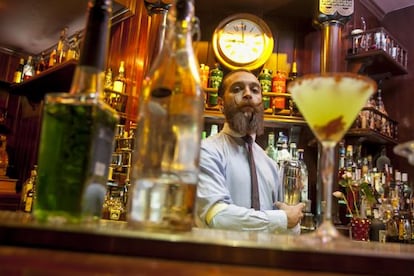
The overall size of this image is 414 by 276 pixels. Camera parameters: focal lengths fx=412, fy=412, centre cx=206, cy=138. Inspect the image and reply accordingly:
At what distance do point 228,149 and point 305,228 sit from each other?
30.7 inches

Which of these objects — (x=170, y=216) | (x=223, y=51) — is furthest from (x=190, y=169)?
(x=223, y=51)

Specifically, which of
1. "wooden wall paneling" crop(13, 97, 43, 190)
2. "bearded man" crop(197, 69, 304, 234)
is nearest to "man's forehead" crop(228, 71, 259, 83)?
"bearded man" crop(197, 69, 304, 234)

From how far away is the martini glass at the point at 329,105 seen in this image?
670 mm

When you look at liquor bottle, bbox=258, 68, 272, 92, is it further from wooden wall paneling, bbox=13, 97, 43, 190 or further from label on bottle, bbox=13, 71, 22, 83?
label on bottle, bbox=13, 71, 22, 83

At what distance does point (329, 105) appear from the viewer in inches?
27.3

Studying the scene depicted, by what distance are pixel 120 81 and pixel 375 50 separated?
5.73 ft

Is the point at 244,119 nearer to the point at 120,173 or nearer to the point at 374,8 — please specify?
the point at 120,173

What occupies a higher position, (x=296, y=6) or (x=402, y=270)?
(x=296, y=6)

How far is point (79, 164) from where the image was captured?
0.57m

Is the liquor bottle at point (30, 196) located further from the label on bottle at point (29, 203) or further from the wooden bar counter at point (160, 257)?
the wooden bar counter at point (160, 257)

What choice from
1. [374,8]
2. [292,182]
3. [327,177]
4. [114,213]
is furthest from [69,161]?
[374,8]

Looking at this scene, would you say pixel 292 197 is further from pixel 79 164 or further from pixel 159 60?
pixel 79 164

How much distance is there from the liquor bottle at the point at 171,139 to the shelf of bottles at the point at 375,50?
7.74 ft

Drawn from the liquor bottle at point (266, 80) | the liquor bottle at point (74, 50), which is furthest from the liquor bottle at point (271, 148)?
the liquor bottle at point (74, 50)
